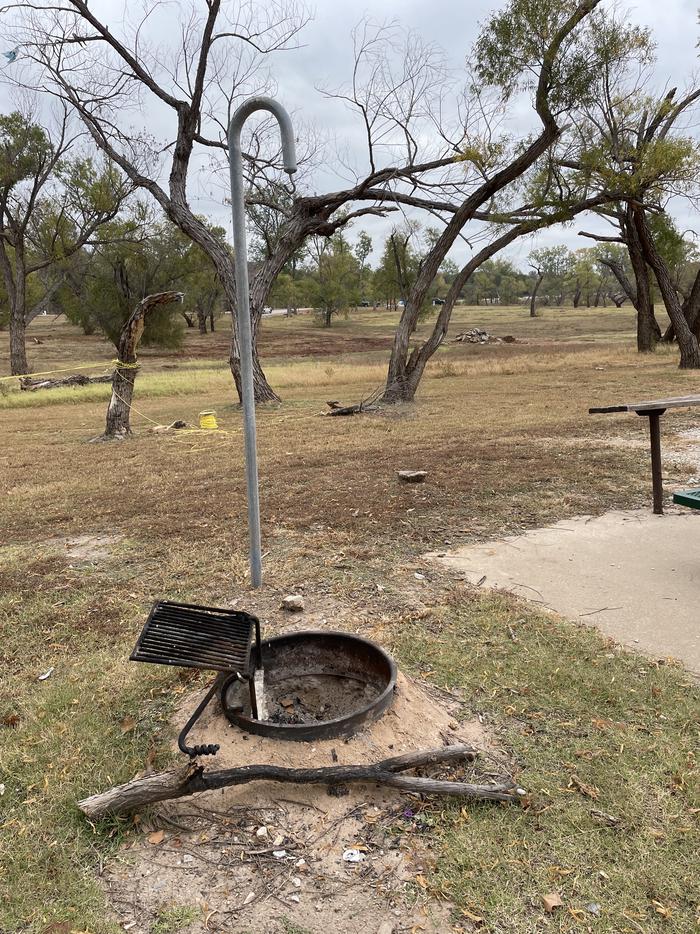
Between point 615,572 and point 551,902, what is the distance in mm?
2487

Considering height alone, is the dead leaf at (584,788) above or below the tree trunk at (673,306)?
below

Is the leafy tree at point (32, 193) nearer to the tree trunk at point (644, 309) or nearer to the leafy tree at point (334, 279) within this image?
the tree trunk at point (644, 309)

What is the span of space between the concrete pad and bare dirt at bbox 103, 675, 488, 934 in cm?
132

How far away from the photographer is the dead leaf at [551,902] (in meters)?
1.70

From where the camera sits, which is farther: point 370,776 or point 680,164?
point 680,164

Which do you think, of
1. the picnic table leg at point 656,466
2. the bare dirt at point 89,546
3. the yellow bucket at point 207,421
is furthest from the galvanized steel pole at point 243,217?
the yellow bucket at point 207,421

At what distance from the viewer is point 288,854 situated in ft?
6.23

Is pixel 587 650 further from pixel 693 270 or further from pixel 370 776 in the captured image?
pixel 693 270

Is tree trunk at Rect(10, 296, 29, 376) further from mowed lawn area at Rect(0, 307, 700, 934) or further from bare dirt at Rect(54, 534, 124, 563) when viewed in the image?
bare dirt at Rect(54, 534, 124, 563)

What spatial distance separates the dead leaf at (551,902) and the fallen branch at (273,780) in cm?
35

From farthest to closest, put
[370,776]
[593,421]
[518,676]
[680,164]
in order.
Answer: [680,164] → [593,421] → [518,676] → [370,776]

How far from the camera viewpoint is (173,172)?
1461cm

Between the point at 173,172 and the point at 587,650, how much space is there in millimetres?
14517

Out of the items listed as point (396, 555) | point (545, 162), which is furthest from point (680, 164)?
point (396, 555)
